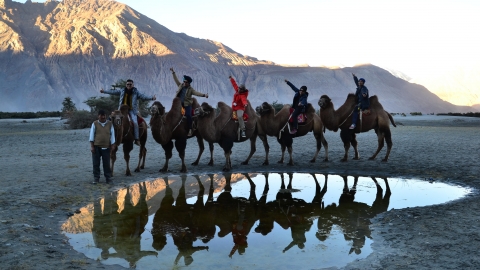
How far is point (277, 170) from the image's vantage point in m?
12.4

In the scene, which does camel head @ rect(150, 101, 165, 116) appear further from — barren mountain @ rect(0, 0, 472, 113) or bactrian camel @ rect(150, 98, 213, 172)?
barren mountain @ rect(0, 0, 472, 113)

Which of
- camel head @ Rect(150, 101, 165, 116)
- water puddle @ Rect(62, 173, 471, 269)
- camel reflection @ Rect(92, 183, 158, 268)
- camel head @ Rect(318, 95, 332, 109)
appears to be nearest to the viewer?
water puddle @ Rect(62, 173, 471, 269)

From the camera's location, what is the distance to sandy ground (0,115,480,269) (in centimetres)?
537

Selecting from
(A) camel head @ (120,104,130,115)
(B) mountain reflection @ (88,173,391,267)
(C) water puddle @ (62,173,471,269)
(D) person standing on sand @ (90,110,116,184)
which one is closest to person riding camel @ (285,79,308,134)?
(C) water puddle @ (62,173,471,269)

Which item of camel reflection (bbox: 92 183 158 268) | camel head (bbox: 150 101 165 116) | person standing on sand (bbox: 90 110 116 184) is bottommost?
camel reflection (bbox: 92 183 158 268)

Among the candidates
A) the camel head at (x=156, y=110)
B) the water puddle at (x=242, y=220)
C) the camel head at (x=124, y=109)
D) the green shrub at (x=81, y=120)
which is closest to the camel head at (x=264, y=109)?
the water puddle at (x=242, y=220)

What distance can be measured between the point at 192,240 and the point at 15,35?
11286cm

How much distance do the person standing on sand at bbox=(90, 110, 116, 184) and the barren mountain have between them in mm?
88997

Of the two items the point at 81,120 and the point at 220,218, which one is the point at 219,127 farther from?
the point at 81,120

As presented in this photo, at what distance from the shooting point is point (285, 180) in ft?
36.0

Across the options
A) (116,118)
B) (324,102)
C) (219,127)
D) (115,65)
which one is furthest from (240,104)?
(115,65)

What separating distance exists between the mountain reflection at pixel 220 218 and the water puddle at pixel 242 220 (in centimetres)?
1

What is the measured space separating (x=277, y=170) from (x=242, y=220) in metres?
5.18

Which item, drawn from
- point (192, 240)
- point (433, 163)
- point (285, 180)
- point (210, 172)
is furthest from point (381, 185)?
point (192, 240)
